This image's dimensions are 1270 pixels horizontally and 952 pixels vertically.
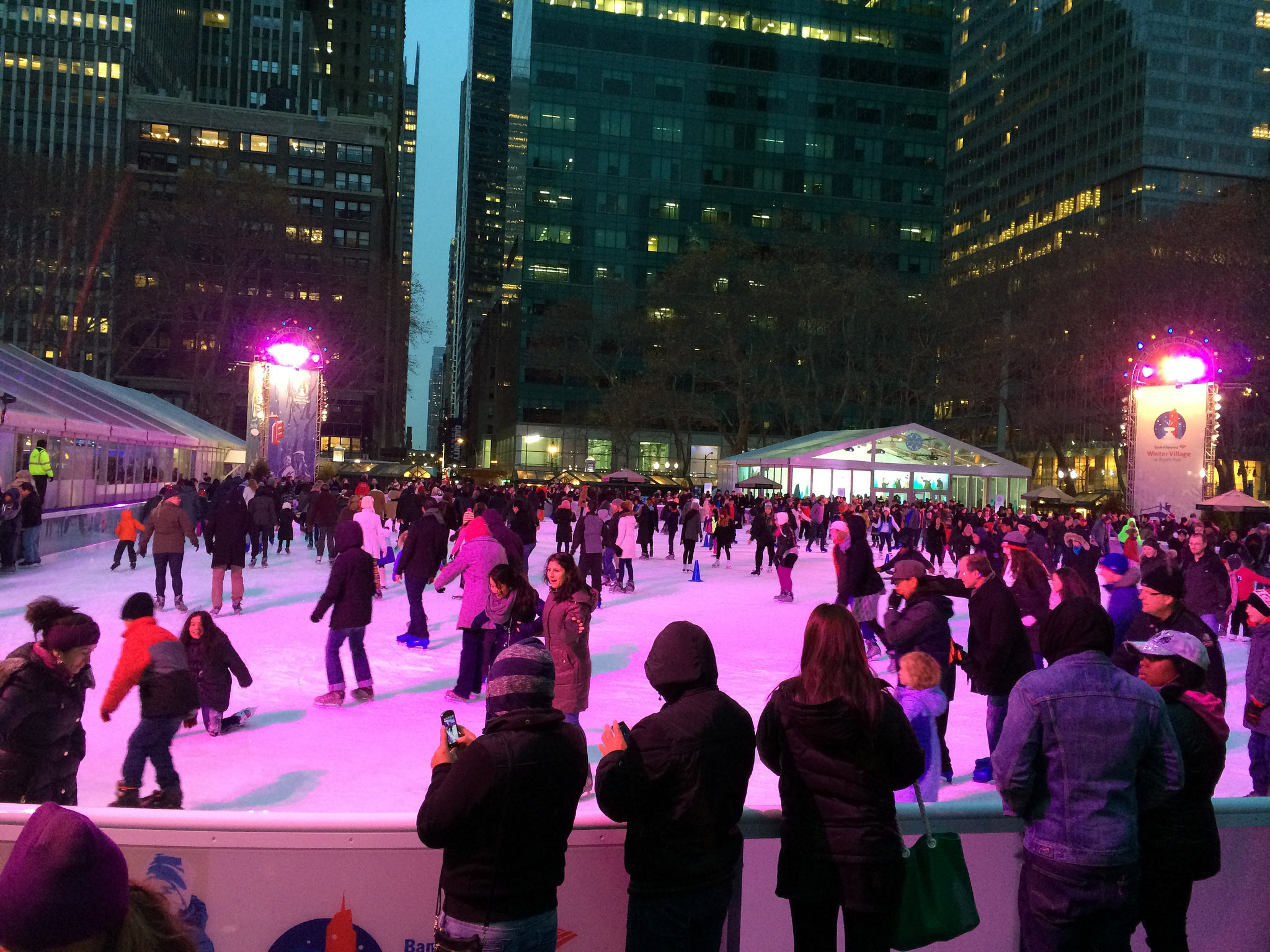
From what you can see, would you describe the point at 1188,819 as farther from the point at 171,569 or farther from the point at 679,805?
the point at 171,569

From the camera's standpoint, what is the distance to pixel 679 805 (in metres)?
2.45

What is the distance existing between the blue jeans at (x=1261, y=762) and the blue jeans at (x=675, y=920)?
4328 mm

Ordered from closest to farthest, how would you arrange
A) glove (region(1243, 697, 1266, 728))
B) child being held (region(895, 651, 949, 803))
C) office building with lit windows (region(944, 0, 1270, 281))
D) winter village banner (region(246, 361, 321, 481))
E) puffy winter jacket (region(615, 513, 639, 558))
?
1. child being held (region(895, 651, 949, 803))
2. glove (region(1243, 697, 1266, 728))
3. puffy winter jacket (region(615, 513, 639, 558))
4. winter village banner (region(246, 361, 321, 481))
5. office building with lit windows (region(944, 0, 1270, 281))

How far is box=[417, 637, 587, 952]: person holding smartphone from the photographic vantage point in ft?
7.21

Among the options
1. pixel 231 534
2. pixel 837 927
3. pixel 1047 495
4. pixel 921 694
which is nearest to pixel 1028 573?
pixel 921 694

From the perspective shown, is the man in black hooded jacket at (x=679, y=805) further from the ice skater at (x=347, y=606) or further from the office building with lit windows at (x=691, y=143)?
the office building with lit windows at (x=691, y=143)

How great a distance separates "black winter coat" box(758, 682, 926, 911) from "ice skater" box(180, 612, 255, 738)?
4.64 meters

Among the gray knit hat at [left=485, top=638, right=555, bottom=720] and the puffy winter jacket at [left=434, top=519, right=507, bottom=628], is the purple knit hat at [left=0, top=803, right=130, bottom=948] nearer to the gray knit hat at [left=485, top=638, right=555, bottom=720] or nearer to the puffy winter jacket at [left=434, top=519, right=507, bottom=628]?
the gray knit hat at [left=485, top=638, right=555, bottom=720]

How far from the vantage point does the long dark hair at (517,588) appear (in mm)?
6379

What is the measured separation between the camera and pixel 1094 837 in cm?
259

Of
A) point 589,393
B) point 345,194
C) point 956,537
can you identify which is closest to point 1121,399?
point 956,537

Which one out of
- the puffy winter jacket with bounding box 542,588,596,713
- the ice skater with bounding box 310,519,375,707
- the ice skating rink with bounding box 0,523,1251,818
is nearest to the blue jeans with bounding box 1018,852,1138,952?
the ice skating rink with bounding box 0,523,1251,818

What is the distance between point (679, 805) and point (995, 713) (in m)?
3.85

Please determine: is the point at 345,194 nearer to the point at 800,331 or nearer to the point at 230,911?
the point at 800,331
